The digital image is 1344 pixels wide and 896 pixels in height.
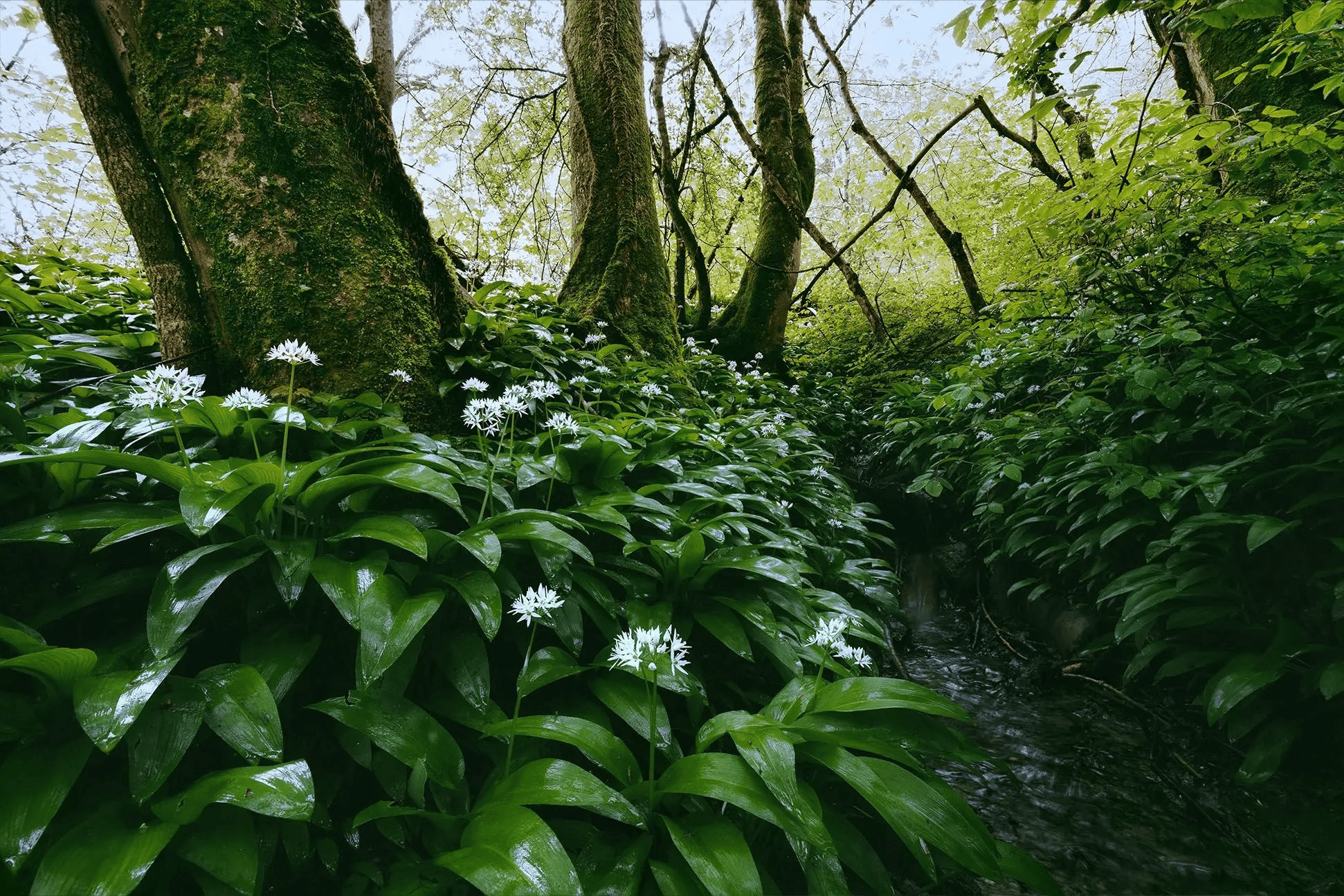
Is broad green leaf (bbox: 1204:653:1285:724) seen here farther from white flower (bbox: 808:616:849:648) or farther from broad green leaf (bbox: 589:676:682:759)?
broad green leaf (bbox: 589:676:682:759)

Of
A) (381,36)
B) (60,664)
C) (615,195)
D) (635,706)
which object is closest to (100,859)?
(60,664)

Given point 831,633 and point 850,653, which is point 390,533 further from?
point 850,653

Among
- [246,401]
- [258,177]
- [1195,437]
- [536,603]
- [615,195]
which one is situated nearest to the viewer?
[536,603]

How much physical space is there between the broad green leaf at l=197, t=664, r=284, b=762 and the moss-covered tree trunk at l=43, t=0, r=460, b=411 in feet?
5.22

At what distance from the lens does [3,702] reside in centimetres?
107

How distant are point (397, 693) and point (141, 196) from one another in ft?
8.87

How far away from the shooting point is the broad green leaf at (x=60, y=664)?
3.32 ft

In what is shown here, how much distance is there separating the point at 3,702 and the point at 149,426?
3.11 feet

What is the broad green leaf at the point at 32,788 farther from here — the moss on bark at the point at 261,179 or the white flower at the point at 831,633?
the moss on bark at the point at 261,179

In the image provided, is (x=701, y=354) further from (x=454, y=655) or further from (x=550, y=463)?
(x=454, y=655)

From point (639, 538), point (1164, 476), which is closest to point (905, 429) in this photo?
point (1164, 476)

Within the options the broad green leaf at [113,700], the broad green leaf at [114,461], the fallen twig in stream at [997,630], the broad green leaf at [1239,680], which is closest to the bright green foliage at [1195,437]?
the broad green leaf at [1239,680]

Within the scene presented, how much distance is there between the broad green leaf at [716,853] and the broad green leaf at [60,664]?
1.13 metres

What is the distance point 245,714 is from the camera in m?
1.11
